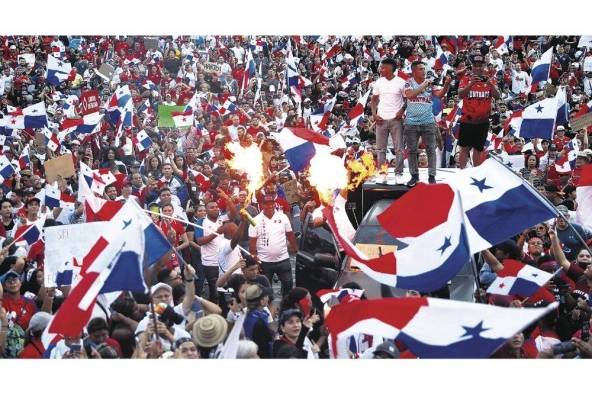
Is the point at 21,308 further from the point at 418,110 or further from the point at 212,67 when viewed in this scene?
the point at 212,67

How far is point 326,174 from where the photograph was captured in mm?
13664

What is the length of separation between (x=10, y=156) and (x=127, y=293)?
9816 millimetres

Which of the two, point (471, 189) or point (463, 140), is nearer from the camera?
point (471, 189)

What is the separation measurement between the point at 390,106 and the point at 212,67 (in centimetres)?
1403

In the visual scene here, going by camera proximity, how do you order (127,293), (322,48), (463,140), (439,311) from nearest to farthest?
(439,311)
(127,293)
(463,140)
(322,48)

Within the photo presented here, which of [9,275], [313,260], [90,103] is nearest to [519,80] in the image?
[90,103]

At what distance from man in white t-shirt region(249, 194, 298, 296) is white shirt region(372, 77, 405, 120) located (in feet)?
6.63

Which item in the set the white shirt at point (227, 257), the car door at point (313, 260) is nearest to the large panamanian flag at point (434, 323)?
the car door at point (313, 260)

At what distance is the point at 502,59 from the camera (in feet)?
82.6

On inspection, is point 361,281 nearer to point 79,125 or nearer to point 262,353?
point 262,353

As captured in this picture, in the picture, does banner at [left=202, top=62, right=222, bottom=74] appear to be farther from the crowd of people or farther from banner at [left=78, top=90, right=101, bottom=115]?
banner at [left=78, top=90, right=101, bottom=115]

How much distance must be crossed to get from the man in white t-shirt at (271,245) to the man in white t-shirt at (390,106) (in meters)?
1.74

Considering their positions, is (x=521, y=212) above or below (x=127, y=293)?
above

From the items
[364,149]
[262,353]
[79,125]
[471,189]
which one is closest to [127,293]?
[262,353]
